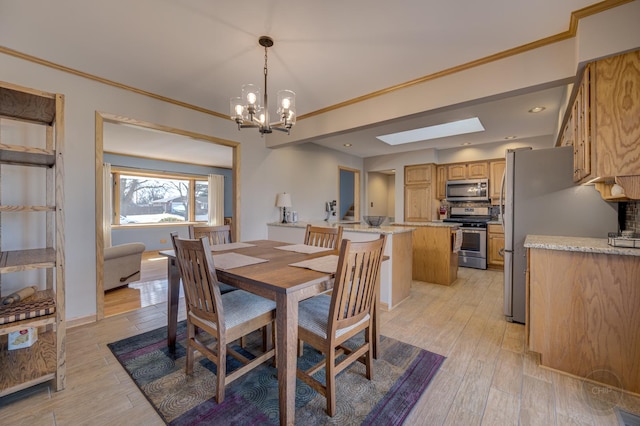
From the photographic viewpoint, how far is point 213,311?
1.50 meters

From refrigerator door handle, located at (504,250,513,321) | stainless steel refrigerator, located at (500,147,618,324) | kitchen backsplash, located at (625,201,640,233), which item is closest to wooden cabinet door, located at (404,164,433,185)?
stainless steel refrigerator, located at (500,147,618,324)

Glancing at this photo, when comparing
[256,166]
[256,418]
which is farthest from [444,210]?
[256,418]

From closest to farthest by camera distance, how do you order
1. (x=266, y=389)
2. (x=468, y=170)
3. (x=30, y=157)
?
(x=266, y=389) → (x=30, y=157) → (x=468, y=170)

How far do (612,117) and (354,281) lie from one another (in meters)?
1.88

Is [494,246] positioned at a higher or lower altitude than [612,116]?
lower

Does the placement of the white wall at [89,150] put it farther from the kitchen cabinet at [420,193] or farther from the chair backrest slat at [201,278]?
the kitchen cabinet at [420,193]

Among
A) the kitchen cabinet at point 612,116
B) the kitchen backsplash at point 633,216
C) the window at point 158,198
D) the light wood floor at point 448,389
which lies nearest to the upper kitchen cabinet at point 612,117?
the kitchen cabinet at point 612,116

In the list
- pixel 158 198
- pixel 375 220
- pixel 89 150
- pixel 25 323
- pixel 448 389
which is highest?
pixel 89 150

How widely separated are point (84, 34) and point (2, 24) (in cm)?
50

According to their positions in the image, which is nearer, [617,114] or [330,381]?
[330,381]

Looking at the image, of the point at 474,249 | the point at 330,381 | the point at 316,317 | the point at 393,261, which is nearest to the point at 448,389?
the point at 330,381

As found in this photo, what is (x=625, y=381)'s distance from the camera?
1.66 meters

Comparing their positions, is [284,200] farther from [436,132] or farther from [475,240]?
[475,240]

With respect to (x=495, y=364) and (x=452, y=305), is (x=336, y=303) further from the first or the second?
(x=452, y=305)
